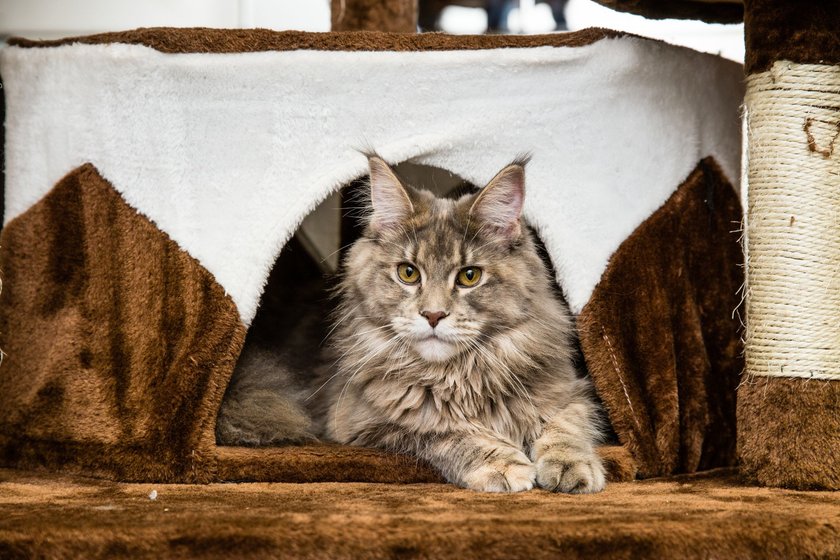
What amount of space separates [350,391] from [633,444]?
0.69 metres

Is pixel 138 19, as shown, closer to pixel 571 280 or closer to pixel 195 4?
pixel 195 4

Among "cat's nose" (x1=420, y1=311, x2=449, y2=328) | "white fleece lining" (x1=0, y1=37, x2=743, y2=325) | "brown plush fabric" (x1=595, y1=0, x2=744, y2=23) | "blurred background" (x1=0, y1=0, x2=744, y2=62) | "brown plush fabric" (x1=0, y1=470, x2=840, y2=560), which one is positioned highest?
"blurred background" (x1=0, y1=0, x2=744, y2=62)

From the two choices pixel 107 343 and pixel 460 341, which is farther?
pixel 107 343

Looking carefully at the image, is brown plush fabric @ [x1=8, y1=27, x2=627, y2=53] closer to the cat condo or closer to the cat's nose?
the cat condo

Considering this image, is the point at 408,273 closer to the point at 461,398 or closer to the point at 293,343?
the point at 461,398

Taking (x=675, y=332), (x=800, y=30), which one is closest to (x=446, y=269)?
(x=675, y=332)

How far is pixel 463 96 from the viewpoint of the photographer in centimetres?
201

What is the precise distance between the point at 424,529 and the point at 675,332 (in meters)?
1.01

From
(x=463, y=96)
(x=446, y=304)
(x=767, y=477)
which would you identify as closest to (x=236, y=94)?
(x=463, y=96)

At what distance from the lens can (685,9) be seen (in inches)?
84.7

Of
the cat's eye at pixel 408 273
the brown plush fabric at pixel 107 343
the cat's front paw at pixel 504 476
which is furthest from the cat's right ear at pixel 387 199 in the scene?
the cat's front paw at pixel 504 476

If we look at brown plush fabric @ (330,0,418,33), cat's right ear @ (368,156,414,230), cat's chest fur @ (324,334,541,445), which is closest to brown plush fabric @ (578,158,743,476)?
cat's chest fur @ (324,334,541,445)

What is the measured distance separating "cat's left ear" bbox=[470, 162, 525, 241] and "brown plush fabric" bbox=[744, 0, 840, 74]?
0.58 m

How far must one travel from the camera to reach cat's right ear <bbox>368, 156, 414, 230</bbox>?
1.90m
